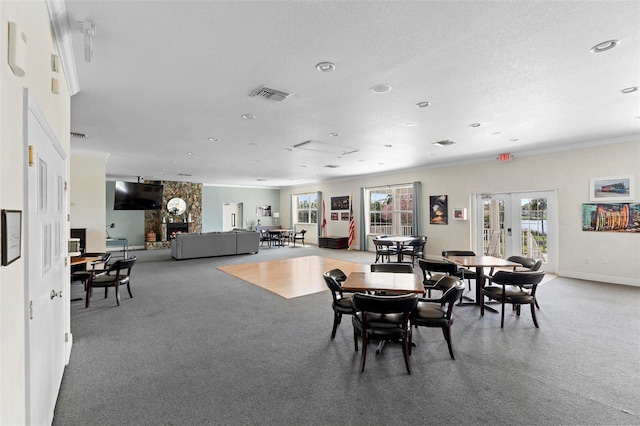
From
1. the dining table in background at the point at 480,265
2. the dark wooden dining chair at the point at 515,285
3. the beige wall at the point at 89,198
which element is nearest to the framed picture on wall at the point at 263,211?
the beige wall at the point at 89,198

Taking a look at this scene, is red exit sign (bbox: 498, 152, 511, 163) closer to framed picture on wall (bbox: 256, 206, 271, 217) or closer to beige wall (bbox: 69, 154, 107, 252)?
beige wall (bbox: 69, 154, 107, 252)

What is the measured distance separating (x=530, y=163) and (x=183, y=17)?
7652mm

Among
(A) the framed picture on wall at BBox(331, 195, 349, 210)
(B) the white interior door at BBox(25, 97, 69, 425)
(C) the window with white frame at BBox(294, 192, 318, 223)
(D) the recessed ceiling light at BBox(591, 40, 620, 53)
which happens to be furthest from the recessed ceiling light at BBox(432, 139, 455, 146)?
(C) the window with white frame at BBox(294, 192, 318, 223)

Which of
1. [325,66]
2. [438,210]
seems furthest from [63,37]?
[438,210]

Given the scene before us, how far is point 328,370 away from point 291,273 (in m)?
4.63

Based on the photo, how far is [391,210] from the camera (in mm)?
11250

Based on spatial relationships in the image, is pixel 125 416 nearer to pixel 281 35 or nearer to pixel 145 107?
pixel 281 35

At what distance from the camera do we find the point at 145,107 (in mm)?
4191

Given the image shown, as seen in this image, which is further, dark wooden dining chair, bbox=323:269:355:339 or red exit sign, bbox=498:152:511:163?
red exit sign, bbox=498:152:511:163

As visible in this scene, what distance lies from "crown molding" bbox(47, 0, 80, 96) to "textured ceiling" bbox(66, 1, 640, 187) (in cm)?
6

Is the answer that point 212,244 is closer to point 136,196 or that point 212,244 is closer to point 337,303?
point 136,196

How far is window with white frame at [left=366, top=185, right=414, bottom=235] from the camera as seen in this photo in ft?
35.3

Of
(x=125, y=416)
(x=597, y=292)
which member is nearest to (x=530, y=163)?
(x=597, y=292)

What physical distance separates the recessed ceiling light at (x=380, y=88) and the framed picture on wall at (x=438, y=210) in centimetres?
630
